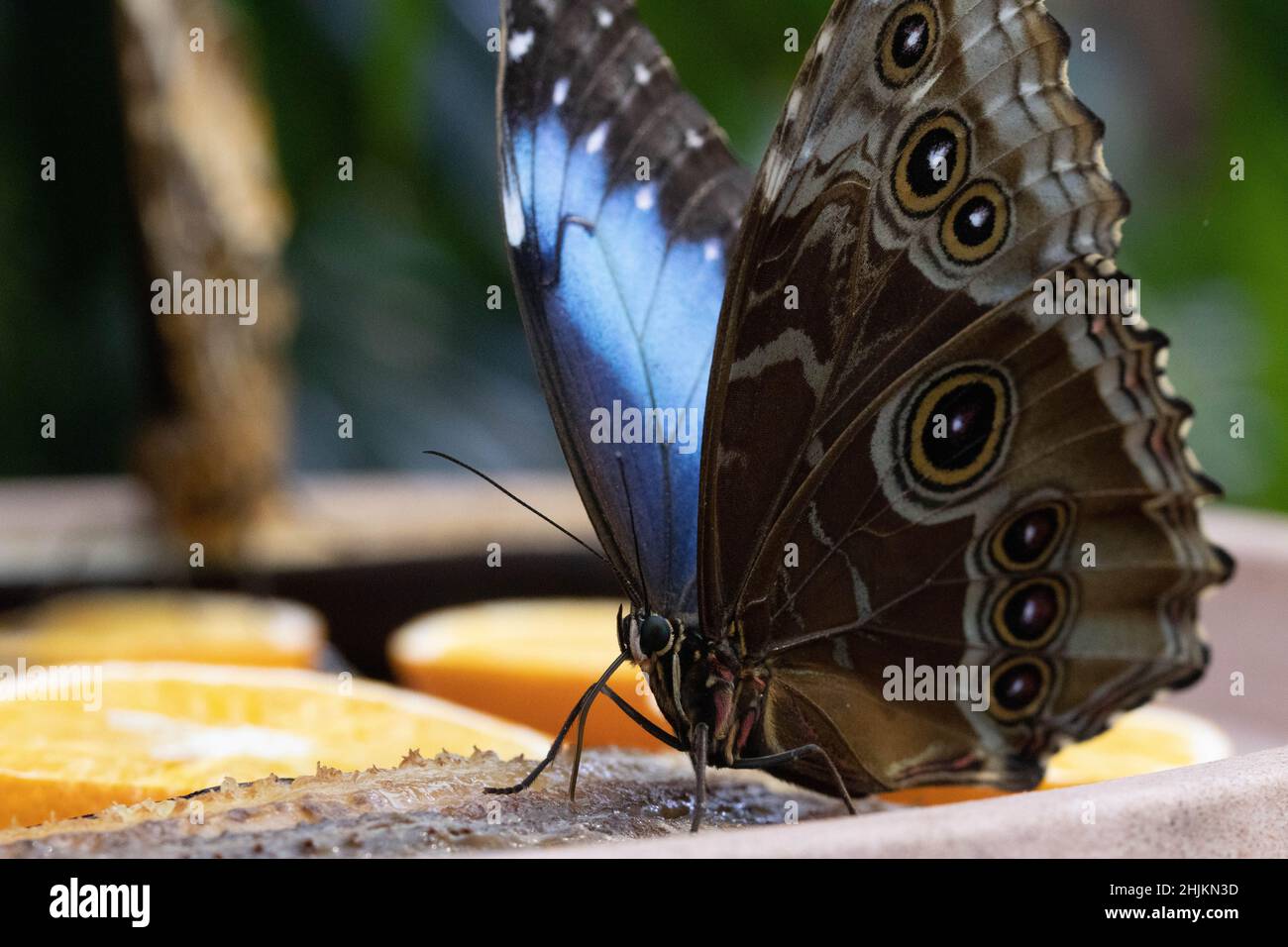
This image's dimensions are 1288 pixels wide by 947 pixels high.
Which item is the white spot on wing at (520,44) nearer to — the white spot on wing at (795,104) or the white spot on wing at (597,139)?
the white spot on wing at (597,139)

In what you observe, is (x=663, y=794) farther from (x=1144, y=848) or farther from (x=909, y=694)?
(x=1144, y=848)

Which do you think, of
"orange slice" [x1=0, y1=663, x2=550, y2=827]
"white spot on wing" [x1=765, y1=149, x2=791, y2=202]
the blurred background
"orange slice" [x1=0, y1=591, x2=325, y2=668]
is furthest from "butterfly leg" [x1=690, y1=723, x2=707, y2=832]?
the blurred background

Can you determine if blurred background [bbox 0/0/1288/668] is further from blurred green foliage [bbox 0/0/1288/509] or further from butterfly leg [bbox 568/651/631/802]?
butterfly leg [bbox 568/651/631/802]

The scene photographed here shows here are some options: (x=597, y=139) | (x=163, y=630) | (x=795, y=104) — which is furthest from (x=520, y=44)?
(x=163, y=630)

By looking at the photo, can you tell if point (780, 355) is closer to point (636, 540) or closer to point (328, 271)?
point (636, 540)

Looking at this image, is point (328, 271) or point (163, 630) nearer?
point (163, 630)

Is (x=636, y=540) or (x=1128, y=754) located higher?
(x=636, y=540)
